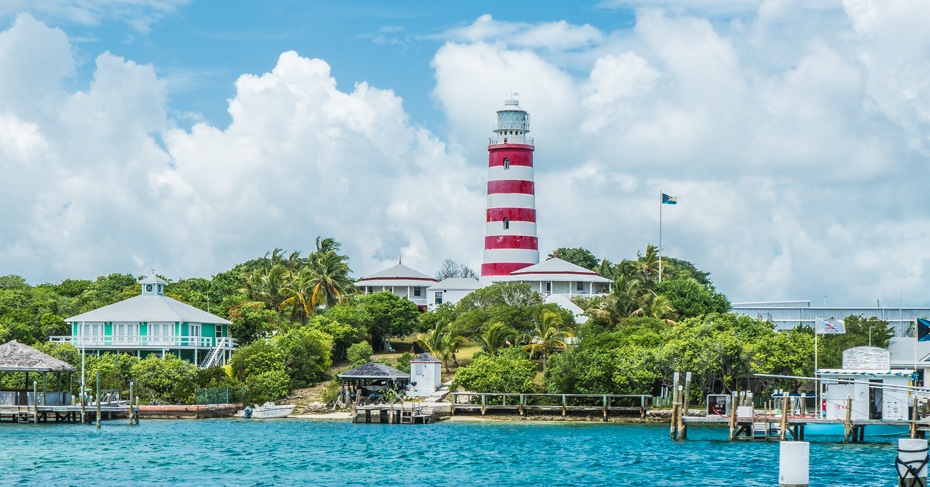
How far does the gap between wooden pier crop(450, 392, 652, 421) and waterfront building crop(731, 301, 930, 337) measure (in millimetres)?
14272

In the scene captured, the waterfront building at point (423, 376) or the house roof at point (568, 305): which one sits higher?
the house roof at point (568, 305)

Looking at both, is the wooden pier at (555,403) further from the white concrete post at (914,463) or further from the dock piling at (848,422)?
the white concrete post at (914,463)

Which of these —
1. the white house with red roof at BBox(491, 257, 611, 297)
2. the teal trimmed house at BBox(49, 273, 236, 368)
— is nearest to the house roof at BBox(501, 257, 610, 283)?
the white house with red roof at BBox(491, 257, 611, 297)

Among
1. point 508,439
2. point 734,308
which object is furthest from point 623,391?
point 734,308

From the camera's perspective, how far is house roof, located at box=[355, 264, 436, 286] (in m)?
87.7

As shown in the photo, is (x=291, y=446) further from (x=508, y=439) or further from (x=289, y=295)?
(x=289, y=295)

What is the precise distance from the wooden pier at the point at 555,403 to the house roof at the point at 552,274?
75.4 feet

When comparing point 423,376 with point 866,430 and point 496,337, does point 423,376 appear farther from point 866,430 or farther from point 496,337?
point 866,430

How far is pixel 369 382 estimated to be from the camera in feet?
187

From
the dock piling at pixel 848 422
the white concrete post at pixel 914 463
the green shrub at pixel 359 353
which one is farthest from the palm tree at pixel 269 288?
the white concrete post at pixel 914 463

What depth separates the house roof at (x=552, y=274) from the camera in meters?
77.1

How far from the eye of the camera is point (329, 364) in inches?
2438

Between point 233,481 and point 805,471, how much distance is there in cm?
1813

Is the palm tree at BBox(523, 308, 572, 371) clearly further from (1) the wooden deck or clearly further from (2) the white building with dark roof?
(1) the wooden deck
